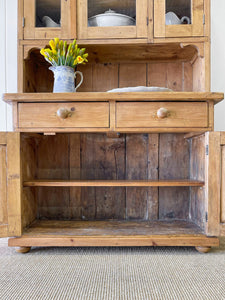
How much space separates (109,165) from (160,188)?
13.5 inches

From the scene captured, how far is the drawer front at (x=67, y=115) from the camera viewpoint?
1121 mm

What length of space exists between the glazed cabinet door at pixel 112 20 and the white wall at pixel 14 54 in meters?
0.56

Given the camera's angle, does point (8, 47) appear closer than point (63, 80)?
No

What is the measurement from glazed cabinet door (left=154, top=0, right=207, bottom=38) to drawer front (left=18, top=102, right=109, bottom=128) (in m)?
0.52

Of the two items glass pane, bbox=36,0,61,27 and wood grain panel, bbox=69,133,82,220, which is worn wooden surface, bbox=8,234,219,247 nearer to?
wood grain panel, bbox=69,133,82,220

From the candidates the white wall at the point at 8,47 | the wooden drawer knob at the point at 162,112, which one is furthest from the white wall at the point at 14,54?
the wooden drawer knob at the point at 162,112

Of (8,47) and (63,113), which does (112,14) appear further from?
(8,47)

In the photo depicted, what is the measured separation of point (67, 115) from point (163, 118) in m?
0.44

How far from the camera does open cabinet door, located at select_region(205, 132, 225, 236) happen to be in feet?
3.62

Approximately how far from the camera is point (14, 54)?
61.1 inches

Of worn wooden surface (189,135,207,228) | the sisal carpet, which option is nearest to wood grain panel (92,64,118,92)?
worn wooden surface (189,135,207,228)

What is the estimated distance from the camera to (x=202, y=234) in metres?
1.14

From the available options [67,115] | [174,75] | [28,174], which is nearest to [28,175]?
[28,174]

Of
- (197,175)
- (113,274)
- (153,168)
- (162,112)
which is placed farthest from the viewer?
(153,168)
